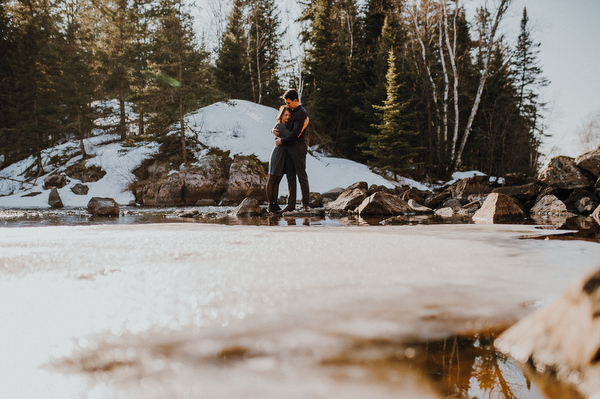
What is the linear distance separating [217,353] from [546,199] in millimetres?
7856

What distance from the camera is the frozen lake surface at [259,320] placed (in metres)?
0.71

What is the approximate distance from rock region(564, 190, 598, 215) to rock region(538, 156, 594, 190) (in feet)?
1.09

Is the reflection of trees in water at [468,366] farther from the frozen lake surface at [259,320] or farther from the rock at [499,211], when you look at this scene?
the rock at [499,211]

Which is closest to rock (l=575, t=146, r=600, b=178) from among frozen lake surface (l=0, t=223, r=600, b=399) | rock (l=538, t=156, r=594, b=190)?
rock (l=538, t=156, r=594, b=190)

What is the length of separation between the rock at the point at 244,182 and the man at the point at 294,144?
5961 mm

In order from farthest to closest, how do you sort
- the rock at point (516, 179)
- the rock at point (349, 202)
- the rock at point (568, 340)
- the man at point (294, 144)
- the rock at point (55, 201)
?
the rock at point (55, 201), the rock at point (516, 179), the rock at point (349, 202), the man at point (294, 144), the rock at point (568, 340)

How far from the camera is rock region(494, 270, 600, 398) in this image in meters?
0.69

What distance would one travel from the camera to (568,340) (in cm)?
76

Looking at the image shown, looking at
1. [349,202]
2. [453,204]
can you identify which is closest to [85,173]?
[349,202]

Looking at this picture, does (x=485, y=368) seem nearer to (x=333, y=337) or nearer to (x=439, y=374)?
(x=439, y=374)

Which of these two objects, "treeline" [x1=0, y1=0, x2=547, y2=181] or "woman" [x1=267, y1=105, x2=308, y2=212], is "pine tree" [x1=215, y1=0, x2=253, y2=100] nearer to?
"treeline" [x1=0, y1=0, x2=547, y2=181]

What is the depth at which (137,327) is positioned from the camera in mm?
969

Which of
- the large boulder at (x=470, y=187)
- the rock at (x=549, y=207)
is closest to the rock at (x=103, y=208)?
the rock at (x=549, y=207)

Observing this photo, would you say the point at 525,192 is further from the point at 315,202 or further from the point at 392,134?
the point at 392,134
